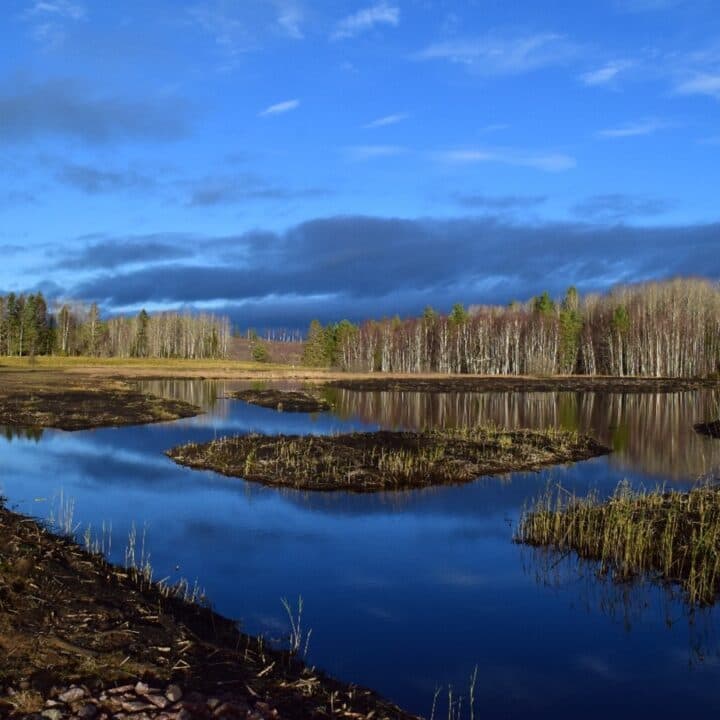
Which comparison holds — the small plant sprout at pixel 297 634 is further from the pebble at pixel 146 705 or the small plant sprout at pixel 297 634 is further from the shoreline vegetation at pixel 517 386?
the shoreline vegetation at pixel 517 386

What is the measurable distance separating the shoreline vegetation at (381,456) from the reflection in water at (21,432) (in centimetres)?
1074

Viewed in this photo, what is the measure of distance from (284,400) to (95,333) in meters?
121

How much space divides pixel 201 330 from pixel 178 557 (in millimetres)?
179691

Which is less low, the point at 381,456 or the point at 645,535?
the point at 381,456

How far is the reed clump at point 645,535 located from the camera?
15836mm

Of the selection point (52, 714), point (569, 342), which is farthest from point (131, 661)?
point (569, 342)

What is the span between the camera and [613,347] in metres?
128

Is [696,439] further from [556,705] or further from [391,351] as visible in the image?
[391,351]

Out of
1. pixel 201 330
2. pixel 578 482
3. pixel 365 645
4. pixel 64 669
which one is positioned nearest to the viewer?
pixel 64 669

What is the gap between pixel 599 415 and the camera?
182 feet

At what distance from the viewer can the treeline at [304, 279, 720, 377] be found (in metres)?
123

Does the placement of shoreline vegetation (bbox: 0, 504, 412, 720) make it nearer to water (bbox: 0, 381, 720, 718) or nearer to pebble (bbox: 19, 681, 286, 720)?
pebble (bbox: 19, 681, 286, 720)

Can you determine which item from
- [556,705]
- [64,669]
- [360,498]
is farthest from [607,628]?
[360,498]

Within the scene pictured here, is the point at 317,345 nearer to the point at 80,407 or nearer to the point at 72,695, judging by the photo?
the point at 80,407
